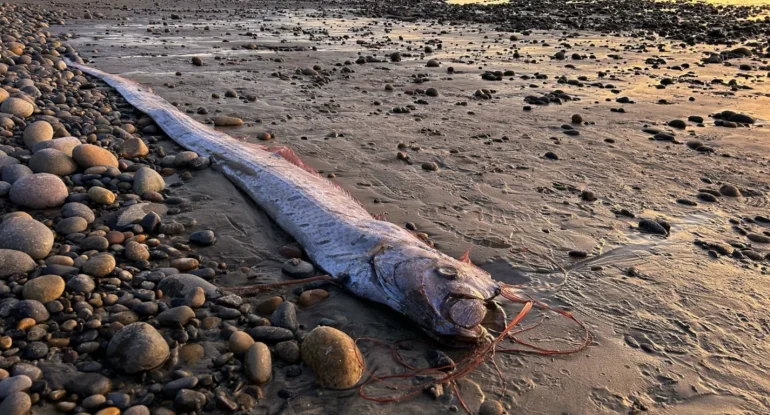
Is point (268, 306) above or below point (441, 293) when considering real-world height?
below

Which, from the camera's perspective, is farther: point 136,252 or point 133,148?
point 133,148

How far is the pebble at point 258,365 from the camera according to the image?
124 inches

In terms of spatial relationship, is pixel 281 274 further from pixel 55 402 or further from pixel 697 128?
pixel 697 128

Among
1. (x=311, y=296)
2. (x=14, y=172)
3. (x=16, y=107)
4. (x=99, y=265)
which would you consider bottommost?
(x=311, y=296)

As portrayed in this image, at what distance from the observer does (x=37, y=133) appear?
6.30 m

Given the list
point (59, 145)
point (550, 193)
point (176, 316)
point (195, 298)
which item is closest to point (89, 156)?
point (59, 145)

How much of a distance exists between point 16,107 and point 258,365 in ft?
21.0

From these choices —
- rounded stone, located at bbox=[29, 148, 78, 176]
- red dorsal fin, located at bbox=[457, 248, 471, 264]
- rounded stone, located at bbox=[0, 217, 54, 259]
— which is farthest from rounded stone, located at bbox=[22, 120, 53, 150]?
red dorsal fin, located at bbox=[457, 248, 471, 264]

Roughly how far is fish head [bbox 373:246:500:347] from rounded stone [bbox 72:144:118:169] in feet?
12.1

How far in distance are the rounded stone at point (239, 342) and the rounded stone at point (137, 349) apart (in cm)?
38

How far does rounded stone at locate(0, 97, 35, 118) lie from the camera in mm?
7250

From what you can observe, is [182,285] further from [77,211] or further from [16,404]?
[77,211]

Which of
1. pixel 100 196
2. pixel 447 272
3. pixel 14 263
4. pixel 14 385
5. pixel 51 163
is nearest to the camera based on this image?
pixel 14 385

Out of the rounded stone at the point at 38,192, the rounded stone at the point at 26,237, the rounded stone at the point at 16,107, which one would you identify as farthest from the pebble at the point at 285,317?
the rounded stone at the point at 16,107
